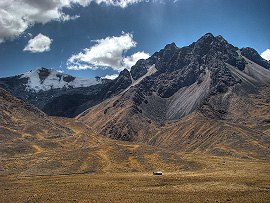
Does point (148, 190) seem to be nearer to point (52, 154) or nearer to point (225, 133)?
point (52, 154)

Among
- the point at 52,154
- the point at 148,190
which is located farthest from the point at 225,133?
the point at 148,190

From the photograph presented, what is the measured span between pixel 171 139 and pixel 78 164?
118133 millimetres

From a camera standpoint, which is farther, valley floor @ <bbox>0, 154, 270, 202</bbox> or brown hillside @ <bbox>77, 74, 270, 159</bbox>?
brown hillside @ <bbox>77, 74, 270, 159</bbox>

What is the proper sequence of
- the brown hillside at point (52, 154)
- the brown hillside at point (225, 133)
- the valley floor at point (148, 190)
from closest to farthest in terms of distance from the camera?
the valley floor at point (148, 190) < the brown hillside at point (52, 154) < the brown hillside at point (225, 133)

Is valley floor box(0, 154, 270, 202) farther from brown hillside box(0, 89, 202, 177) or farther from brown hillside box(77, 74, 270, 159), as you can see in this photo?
brown hillside box(77, 74, 270, 159)

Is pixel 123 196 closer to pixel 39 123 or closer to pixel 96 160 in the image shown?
pixel 96 160

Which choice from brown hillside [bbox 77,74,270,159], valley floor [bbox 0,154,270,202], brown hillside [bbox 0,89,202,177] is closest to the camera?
valley floor [bbox 0,154,270,202]

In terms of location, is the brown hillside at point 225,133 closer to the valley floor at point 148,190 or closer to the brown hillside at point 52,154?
the brown hillside at point 52,154

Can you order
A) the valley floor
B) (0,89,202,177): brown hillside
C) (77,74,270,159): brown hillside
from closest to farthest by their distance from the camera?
the valley floor < (0,89,202,177): brown hillside < (77,74,270,159): brown hillside

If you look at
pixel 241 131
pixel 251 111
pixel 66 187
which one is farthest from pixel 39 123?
pixel 251 111

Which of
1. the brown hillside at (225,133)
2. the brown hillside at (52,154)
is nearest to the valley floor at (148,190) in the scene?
the brown hillside at (52,154)

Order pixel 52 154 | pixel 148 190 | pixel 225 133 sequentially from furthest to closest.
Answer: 1. pixel 225 133
2. pixel 52 154
3. pixel 148 190

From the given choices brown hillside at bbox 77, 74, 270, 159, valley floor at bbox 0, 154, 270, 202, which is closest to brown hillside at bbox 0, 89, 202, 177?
valley floor at bbox 0, 154, 270, 202

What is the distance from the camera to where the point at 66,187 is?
142 ft
